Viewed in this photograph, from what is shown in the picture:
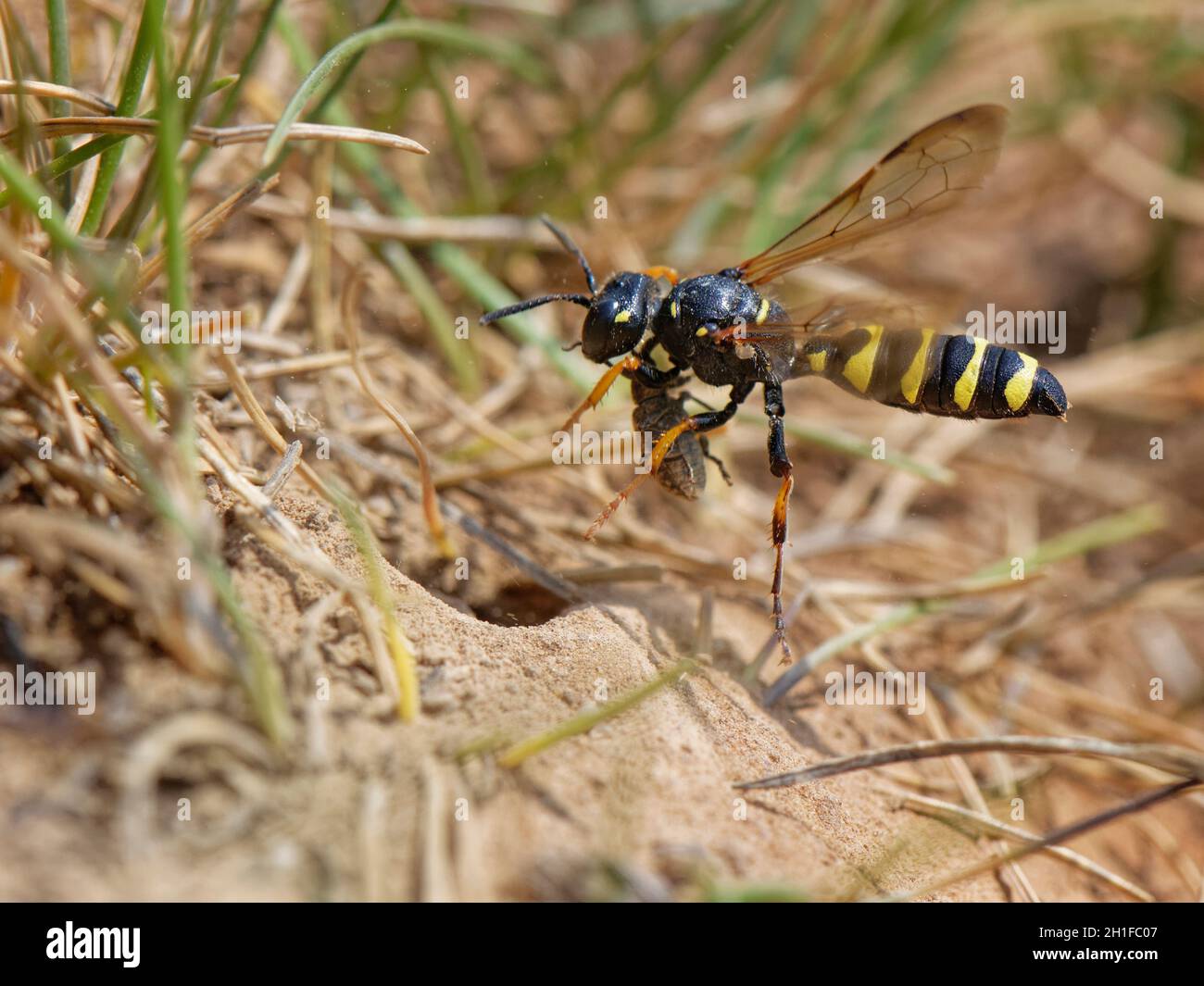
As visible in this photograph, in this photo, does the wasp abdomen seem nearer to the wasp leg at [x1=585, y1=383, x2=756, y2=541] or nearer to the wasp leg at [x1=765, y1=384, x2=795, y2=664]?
the wasp leg at [x1=765, y1=384, x2=795, y2=664]

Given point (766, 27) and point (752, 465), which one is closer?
point (752, 465)

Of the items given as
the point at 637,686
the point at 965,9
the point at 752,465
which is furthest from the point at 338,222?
the point at 965,9

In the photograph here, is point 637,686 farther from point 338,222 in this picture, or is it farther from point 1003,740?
point 338,222

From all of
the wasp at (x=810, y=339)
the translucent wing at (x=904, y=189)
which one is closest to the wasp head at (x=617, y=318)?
the wasp at (x=810, y=339)

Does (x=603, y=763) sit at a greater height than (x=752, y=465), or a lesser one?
lesser

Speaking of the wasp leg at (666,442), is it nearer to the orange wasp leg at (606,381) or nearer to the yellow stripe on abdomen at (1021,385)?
the orange wasp leg at (606,381)

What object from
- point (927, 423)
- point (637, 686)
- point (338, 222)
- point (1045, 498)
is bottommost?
point (637, 686)
